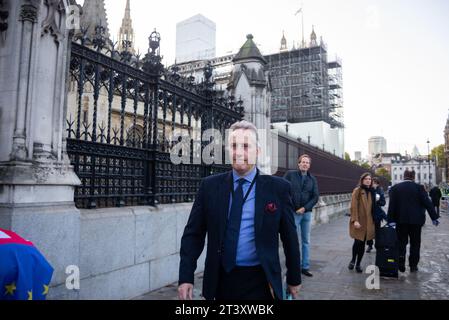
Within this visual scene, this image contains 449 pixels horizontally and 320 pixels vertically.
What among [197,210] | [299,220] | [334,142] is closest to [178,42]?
[334,142]

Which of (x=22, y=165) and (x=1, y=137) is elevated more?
(x=1, y=137)

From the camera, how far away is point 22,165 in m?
3.74

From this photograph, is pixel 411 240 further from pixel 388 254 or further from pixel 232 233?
pixel 232 233

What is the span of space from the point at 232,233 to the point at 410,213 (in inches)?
228

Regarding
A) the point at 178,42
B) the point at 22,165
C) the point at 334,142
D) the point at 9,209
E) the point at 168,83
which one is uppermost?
the point at 178,42

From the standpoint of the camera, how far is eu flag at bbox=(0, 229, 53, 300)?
1964 mm

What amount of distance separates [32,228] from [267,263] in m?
2.50

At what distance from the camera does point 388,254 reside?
6.63m

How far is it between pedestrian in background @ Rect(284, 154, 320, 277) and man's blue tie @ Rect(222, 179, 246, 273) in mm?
4223

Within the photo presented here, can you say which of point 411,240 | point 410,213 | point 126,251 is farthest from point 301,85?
point 126,251

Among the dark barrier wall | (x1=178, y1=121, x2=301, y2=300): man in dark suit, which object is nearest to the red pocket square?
(x1=178, y1=121, x2=301, y2=300): man in dark suit

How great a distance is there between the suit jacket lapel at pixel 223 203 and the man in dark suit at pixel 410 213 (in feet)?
18.5

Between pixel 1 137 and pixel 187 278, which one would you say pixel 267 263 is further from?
pixel 1 137

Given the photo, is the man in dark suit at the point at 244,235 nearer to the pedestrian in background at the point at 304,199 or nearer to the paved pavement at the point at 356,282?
the paved pavement at the point at 356,282
